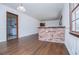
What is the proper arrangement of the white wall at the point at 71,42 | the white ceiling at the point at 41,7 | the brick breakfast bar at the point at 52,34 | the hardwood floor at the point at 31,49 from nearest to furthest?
the white wall at the point at 71,42 < the hardwood floor at the point at 31,49 < the brick breakfast bar at the point at 52,34 < the white ceiling at the point at 41,7

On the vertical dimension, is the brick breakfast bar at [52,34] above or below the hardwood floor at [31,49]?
above

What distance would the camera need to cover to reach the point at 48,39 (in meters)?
6.11

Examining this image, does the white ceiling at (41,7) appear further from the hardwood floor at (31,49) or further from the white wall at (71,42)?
the hardwood floor at (31,49)

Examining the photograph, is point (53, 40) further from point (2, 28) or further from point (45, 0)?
point (45, 0)

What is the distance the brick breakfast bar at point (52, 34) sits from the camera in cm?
561

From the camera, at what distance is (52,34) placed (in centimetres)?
598

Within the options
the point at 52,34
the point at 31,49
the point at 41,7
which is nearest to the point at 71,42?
the point at 31,49

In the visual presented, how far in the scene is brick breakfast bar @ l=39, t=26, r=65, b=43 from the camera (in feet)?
18.4

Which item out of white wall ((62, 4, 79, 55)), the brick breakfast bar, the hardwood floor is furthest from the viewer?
the brick breakfast bar

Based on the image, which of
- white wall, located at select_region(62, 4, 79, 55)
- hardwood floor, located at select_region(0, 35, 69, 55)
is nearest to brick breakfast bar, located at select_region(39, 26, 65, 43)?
hardwood floor, located at select_region(0, 35, 69, 55)

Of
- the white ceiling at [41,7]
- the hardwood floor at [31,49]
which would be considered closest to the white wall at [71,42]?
the hardwood floor at [31,49]

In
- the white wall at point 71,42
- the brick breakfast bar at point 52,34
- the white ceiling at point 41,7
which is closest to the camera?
the white wall at point 71,42

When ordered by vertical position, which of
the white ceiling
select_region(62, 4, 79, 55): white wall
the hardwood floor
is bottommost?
the hardwood floor

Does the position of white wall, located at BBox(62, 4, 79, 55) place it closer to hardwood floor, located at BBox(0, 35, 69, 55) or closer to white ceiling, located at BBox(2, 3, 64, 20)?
hardwood floor, located at BBox(0, 35, 69, 55)
